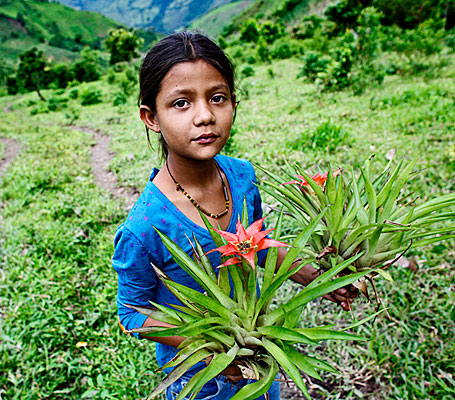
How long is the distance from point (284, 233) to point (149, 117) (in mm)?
2262

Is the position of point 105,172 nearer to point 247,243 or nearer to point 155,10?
point 247,243

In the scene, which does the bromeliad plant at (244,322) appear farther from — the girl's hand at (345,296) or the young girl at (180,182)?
the girl's hand at (345,296)

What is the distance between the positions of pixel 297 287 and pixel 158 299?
1.77m

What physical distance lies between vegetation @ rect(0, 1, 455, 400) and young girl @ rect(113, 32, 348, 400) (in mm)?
469

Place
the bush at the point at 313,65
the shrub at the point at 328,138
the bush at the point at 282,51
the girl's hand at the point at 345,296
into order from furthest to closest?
1. the bush at the point at 282,51
2. the bush at the point at 313,65
3. the shrub at the point at 328,138
4. the girl's hand at the point at 345,296

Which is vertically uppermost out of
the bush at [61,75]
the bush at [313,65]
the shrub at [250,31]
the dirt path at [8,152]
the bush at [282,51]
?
the shrub at [250,31]

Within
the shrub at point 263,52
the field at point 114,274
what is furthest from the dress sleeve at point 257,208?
the shrub at point 263,52

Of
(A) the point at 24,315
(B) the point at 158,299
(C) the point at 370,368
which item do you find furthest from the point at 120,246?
(A) the point at 24,315

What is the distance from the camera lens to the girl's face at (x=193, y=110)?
104 cm

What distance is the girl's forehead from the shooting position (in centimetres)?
105

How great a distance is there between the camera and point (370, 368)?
82.4 inches

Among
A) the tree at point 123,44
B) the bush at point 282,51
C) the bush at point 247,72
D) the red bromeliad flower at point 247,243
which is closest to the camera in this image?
the red bromeliad flower at point 247,243

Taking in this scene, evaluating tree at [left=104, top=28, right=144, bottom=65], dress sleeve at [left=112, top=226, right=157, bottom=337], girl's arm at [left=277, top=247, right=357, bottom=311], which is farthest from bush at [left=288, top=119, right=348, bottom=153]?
tree at [left=104, top=28, right=144, bottom=65]

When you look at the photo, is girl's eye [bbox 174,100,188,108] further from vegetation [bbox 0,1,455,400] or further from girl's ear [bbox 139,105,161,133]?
vegetation [bbox 0,1,455,400]
